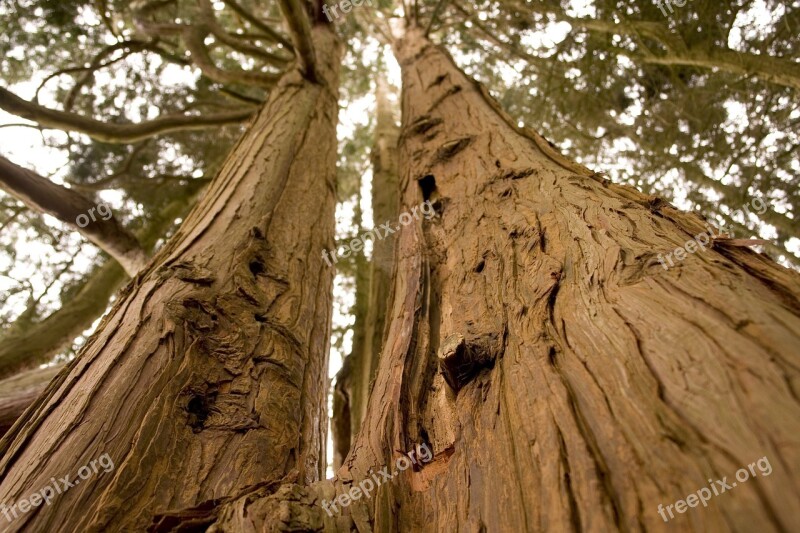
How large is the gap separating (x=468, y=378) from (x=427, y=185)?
1.06m

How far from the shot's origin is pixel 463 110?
7.52 feet

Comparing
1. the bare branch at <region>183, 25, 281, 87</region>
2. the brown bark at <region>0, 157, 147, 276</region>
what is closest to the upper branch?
the bare branch at <region>183, 25, 281, 87</region>

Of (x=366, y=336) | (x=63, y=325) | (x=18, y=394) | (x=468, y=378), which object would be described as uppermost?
(x=63, y=325)

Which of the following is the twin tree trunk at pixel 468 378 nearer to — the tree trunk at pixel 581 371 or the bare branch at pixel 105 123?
the tree trunk at pixel 581 371

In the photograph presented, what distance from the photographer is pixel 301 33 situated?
9.40 ft

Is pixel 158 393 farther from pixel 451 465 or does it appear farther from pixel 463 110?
pixel 463 110

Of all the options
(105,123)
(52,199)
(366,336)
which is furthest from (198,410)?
(105,123)

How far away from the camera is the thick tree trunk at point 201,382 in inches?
40.8

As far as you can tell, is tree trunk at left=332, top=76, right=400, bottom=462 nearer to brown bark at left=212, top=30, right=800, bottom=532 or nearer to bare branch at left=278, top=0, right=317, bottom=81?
bare branch at left=278, top=0, right=317, bottom=81

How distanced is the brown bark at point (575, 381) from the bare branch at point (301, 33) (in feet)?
5.60

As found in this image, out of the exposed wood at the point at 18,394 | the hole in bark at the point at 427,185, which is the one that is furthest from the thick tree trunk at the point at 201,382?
the exposed wood at the point at 18,394

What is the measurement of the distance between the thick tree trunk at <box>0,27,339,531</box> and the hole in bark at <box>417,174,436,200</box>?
50cm

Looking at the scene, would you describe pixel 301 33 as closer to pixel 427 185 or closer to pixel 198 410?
pixel 427 185

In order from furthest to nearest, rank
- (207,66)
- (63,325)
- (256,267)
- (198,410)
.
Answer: (207,66), (63,325), (256,267), (198,410)
